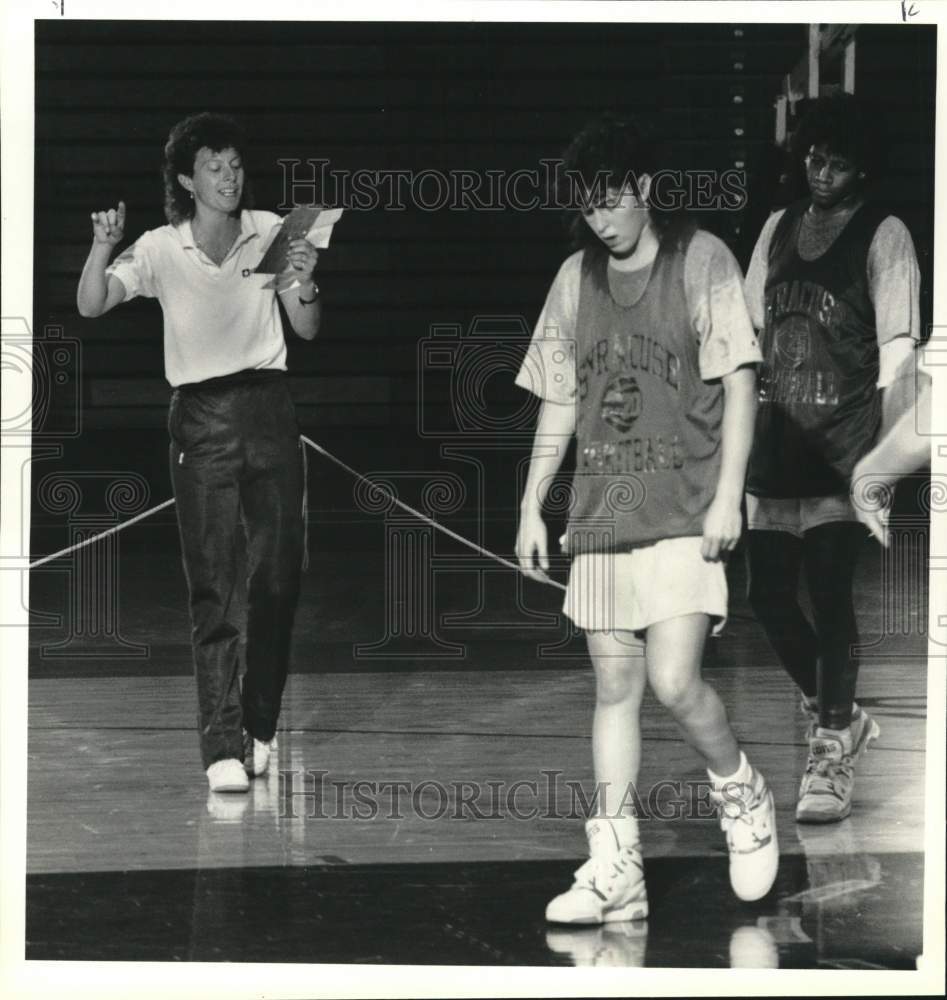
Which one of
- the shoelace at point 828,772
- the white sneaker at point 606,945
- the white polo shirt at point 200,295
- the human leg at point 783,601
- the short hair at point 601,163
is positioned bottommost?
the white sneaker at point 606,945

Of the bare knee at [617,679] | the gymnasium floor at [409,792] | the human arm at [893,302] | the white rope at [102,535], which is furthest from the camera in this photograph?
the white rope at [102,535]

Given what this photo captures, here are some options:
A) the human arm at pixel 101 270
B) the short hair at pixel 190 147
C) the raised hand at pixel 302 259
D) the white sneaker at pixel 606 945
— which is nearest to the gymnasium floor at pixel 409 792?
the white sneaker at pixel 606 945

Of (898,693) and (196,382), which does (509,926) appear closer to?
(898,693)

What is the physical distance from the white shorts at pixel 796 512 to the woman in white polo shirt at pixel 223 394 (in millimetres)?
1262

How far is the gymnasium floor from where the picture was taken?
4.83 metres

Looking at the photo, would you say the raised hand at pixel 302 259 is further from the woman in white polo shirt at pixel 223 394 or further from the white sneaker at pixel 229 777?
the white sneaker at pixel 229 777

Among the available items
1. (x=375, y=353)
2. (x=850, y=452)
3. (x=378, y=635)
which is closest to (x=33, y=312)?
(x=375, y=353)

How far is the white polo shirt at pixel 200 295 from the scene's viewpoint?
522cm

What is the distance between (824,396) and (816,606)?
0.59m

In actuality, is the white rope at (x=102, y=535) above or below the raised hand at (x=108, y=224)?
below

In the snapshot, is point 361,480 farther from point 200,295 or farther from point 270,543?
point 200,295

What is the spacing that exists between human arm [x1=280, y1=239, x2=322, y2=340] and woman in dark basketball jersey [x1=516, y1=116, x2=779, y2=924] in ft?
2.49

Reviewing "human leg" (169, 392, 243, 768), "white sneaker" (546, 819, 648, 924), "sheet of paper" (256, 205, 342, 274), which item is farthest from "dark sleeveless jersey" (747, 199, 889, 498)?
"human leg" (169, 392, 243, 768)

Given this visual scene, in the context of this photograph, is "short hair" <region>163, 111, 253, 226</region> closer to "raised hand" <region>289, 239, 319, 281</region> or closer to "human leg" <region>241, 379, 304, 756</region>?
"raised hand" <region>289, 239, 319, 281</region>
